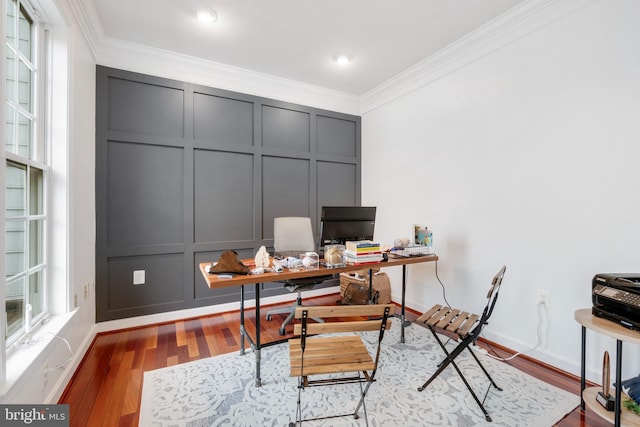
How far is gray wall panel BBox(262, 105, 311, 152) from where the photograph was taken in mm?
3488

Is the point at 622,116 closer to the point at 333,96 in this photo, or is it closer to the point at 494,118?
the point at 494,118

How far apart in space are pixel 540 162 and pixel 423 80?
1.60m

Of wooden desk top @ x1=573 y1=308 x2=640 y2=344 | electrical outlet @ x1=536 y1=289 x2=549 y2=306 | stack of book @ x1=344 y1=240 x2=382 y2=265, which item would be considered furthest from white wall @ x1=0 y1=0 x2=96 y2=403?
electrical outlet @ x1=536 y1=289 x2=549 y2=306

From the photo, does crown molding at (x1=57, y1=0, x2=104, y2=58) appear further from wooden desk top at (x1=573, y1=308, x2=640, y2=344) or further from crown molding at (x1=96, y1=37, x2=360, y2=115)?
wooden desk top at (x1=573, y1=308, x2=640, y2=344)

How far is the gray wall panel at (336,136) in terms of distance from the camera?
3.91 metres

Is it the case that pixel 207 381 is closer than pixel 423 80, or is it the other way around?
pixel 207 381

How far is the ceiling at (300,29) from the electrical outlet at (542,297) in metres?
2.33

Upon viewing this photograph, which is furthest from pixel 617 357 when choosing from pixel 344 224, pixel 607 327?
pixel 344 224

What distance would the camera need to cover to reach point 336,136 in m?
4.03

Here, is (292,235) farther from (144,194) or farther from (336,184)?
(144,194)

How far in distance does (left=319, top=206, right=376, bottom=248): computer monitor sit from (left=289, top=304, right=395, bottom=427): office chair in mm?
886

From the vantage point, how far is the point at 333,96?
395 centimetres

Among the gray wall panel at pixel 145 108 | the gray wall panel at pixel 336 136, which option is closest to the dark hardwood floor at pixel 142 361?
the gray wall panel at pixel 145 108

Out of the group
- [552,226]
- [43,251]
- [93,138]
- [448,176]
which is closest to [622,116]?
[552,226]
